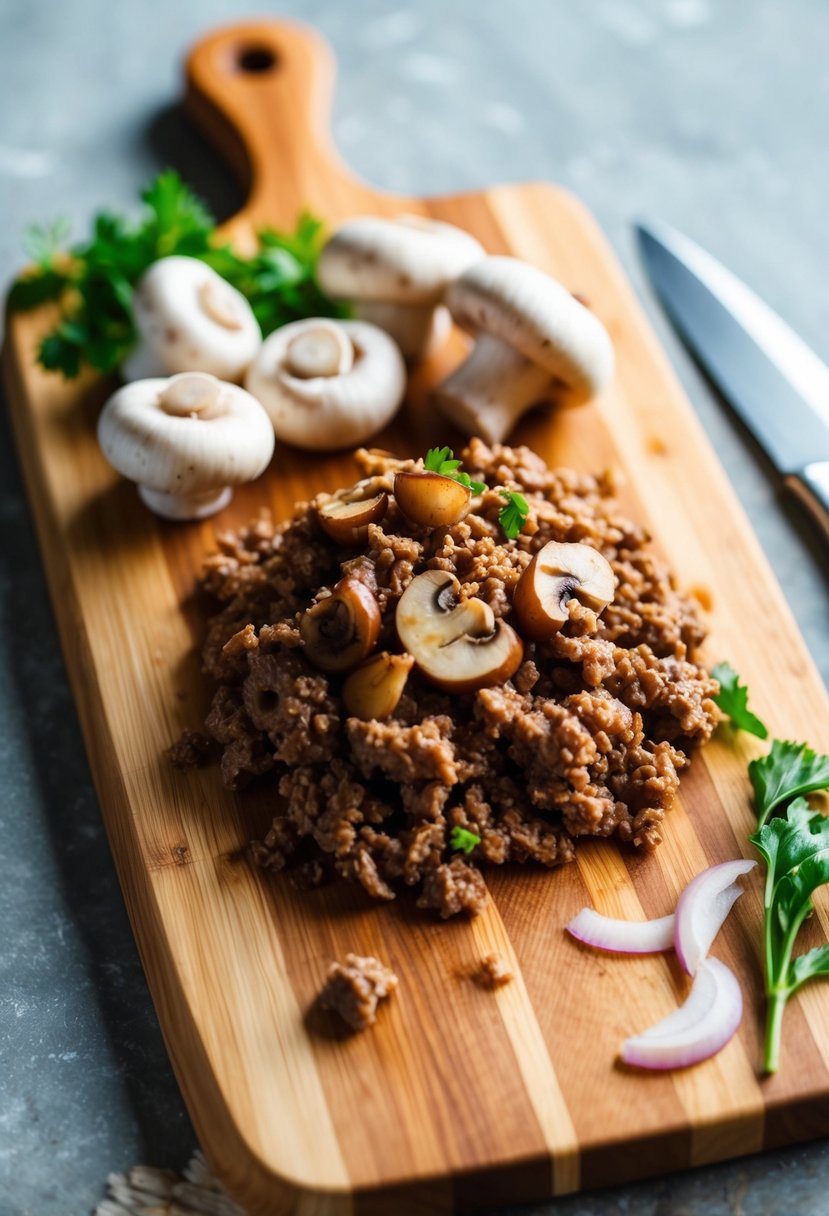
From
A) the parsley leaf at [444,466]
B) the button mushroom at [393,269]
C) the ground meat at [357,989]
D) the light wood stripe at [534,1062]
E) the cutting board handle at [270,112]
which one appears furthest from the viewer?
the cutting board handle at [270,112]

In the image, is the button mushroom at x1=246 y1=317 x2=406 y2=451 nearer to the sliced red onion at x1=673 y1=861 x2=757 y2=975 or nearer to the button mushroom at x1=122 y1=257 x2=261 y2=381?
the button mushroom at x1=122 y1=257 x2=261 y2=381

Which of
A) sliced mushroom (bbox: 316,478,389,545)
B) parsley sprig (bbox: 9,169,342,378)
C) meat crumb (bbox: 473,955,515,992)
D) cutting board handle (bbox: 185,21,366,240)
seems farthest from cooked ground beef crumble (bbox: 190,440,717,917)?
cutting board handle (bbox: 185,21,366,240)

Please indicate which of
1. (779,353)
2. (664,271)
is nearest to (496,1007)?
(779,353)

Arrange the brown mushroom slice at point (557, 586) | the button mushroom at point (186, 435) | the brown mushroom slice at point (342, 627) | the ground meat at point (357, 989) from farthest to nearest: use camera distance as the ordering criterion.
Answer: the button mushroom at point (186, 435) → the brown mushroom slice at point (557, 586) → the brown mushroom slice at point (342, 627) → the ground meat at point (357, 989)

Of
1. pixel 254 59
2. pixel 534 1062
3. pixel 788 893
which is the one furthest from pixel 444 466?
pixel 254 59

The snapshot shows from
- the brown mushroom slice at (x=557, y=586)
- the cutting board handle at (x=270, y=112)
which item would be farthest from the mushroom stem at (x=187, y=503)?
the cutting board handle at (x=270, y=112)

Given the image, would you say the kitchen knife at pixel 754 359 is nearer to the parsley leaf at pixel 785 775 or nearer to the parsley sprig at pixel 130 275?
the parsley leaf at pixel 785 775

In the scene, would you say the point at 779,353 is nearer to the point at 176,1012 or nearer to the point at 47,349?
the point at 47,349
